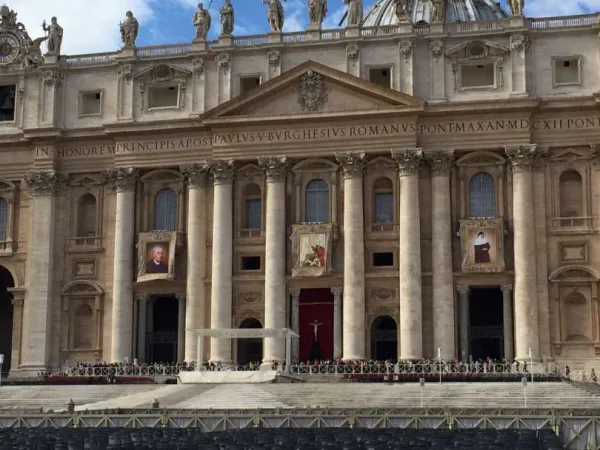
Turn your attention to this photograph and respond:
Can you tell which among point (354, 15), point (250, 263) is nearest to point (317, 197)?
point (250, 263)

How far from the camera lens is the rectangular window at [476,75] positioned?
226ft

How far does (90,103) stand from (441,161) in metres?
23.1

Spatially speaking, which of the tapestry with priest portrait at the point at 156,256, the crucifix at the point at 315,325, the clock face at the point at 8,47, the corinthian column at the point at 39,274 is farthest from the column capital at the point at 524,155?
the clock face at the point at 8,47

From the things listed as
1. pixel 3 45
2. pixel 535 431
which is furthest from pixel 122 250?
pixel 535 431

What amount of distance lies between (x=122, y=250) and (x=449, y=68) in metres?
22.2

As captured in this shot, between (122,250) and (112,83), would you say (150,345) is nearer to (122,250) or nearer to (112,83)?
(122,250)

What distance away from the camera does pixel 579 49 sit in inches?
2675

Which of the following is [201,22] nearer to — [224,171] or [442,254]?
[224,171]

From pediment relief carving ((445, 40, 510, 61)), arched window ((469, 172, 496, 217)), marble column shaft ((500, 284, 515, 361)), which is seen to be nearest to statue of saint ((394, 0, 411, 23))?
pediment relief carving ((445, 40, 510, 61))

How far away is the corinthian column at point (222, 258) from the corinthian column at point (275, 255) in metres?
2.27

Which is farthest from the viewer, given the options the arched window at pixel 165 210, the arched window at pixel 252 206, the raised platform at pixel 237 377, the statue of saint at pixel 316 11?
the arched window at pixel 165 210

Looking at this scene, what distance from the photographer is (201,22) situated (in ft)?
240

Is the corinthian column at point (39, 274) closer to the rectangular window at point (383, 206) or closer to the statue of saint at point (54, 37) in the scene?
the statue of saint at point (54, 37)

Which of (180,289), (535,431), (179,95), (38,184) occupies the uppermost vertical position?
(179,95)
